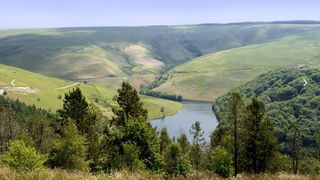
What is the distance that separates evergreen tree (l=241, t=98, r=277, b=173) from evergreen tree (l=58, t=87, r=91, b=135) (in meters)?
26.8

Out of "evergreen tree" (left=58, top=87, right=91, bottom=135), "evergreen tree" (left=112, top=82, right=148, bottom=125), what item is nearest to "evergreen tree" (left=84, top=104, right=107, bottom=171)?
"evergreen tree" (left=58, top=87, right=91, bottom=135)

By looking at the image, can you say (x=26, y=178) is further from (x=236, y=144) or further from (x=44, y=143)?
(x=44, y=143)

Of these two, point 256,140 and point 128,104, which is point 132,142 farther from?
point 256,140

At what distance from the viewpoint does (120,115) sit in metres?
72.9

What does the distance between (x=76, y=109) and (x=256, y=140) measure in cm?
3027

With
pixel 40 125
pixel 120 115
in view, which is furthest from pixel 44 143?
pixel 120 115

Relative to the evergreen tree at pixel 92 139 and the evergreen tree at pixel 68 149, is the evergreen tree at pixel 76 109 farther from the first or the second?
the evergreen tree at pixel 68 149

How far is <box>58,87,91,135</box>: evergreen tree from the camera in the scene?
251ft

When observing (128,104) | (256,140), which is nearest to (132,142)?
(128,104)

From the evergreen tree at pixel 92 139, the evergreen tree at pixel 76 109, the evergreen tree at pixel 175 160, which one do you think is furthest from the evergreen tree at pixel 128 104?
the evergreen tree at pixel 175 160

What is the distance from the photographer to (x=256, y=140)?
240 ft

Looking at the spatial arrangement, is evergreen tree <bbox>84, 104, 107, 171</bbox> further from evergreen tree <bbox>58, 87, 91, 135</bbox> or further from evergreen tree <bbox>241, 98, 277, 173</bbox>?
evergreen tree <bbox>241, 98, 277, 173</bbox>

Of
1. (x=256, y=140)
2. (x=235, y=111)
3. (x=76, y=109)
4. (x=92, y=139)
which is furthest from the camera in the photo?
(x=92, y=139)

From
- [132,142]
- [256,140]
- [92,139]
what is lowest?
[92,139]
